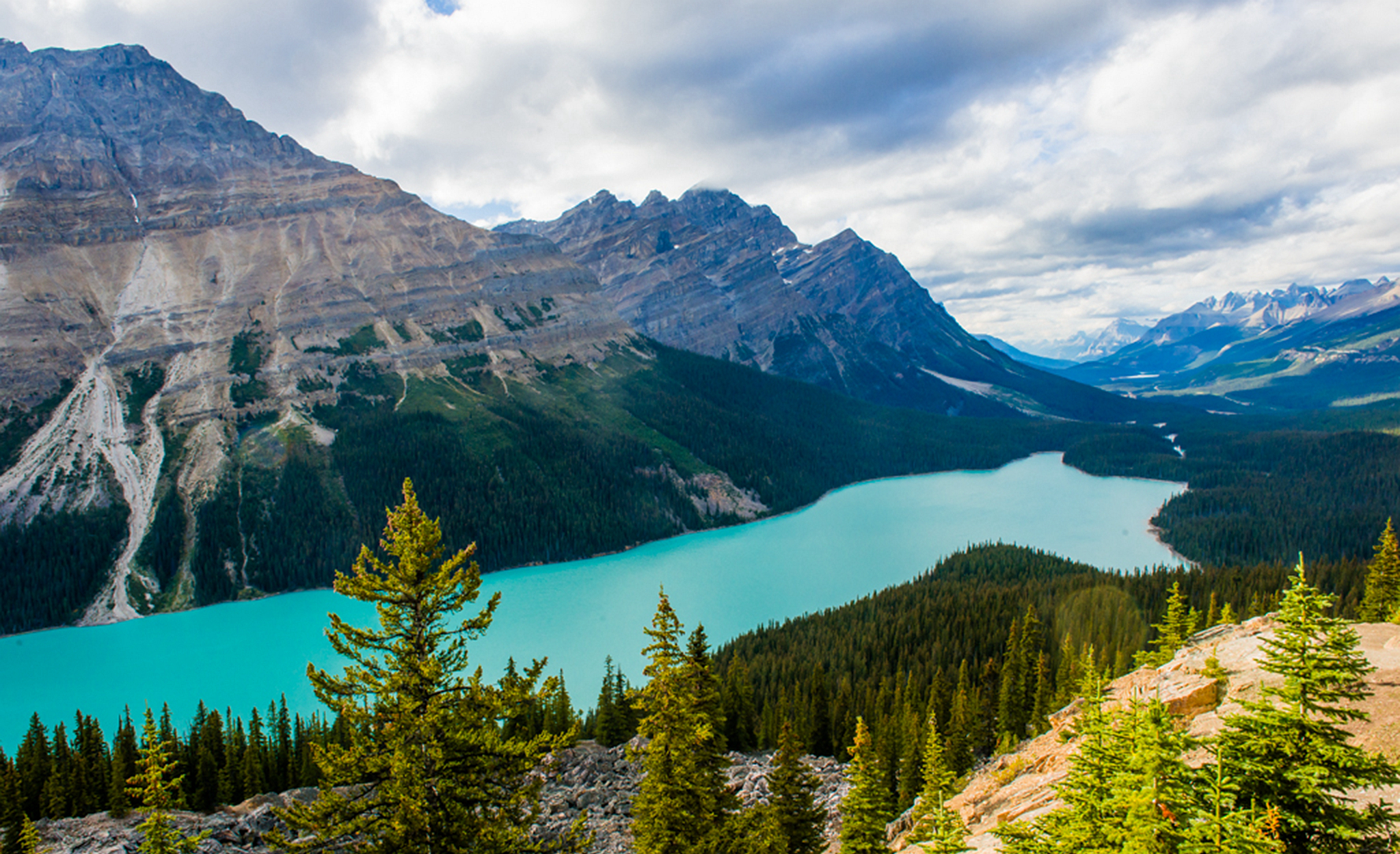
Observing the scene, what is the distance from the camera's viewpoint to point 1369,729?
16.6m

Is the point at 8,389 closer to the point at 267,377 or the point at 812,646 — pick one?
the point at 267,377

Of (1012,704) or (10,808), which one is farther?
(1012,704)

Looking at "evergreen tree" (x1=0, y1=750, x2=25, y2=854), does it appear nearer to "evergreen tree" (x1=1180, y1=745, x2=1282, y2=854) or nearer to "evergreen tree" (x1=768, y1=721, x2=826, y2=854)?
"evergreen tree" (x1=768, y1=721, x2=826, y2=854)

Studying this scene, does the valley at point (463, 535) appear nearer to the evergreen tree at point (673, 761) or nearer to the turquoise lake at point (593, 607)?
the evergreen tree at point (673, 761)

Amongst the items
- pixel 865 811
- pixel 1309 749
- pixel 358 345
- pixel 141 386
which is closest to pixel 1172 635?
pixel 865 811

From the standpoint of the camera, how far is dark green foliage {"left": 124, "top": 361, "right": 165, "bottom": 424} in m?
122

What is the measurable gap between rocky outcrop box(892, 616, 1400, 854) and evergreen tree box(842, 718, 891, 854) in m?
2.11

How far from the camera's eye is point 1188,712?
23.2m

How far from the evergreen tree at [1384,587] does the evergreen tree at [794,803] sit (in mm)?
39720

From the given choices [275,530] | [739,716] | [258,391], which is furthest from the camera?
[258,391]

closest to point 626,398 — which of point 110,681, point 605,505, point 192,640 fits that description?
point 605,505

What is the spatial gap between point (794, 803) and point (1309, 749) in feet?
59.3

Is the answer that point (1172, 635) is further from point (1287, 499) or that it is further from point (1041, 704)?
point (1287, 499)

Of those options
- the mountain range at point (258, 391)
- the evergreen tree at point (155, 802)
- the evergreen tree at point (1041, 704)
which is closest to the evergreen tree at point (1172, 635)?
the evergreen tree at point (1041, 704)
